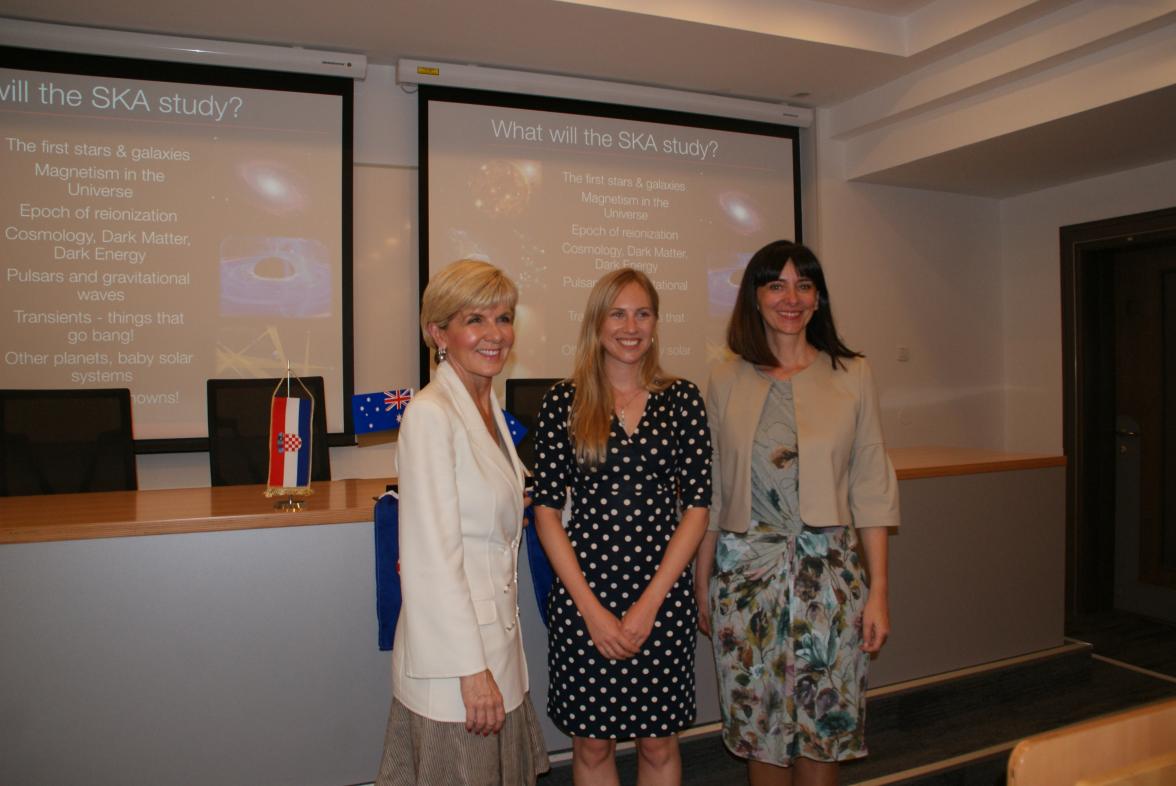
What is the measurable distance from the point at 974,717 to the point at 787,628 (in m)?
1.68

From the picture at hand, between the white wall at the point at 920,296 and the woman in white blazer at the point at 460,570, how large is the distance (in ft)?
11.8

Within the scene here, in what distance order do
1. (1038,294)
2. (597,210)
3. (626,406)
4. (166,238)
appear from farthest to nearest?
(1038,294), (597,210), (166,238), (626,406)

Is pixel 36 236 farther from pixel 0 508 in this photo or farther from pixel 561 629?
pixel 561 629

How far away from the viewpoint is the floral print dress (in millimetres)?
1695

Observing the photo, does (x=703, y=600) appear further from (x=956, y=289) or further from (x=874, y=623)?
(x=956, y=289)

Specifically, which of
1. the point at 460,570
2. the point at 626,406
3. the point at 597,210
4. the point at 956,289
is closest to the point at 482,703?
the point at 460,570

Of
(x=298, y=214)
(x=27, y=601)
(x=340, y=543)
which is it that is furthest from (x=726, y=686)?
(x=298, y=214)

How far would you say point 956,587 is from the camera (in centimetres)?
299

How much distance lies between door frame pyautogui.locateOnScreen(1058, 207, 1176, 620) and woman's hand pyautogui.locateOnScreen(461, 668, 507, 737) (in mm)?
4336

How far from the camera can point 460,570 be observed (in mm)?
1312

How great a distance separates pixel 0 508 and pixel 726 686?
2003 mm

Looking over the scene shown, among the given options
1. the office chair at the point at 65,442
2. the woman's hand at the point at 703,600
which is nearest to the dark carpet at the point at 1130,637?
the woman's hand at the point at 703,600

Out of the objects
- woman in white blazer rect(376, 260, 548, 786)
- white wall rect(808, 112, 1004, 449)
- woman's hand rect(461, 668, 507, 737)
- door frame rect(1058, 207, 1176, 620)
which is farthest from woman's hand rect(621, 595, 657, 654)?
door frame rect(1058, 207, 1176, 620)

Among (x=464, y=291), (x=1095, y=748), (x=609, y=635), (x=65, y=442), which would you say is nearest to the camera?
(x=1095, y=748)
